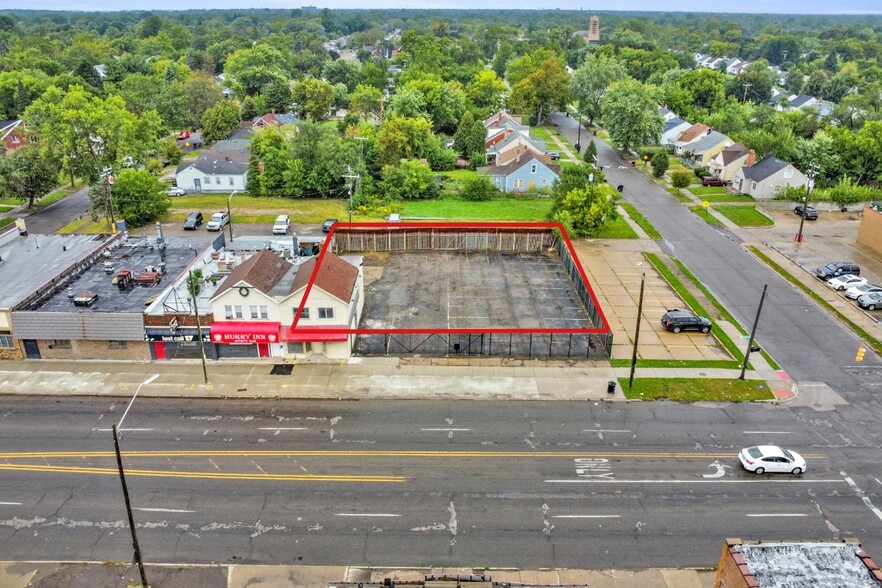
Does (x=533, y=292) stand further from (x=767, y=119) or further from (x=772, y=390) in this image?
(x=767, y=119)

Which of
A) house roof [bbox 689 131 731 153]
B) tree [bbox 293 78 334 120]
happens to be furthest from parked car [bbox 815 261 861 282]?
tree [bbox 293 78 334 120]

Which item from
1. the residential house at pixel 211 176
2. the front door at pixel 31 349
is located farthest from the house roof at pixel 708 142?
the front door at pixel 31 349

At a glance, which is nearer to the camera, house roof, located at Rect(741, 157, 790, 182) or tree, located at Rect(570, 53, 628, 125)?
house roof, located at Rect(741, 157, 790, 182)

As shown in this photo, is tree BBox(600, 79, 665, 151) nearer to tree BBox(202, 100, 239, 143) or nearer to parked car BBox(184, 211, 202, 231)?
tree BBox(202, 100, 239, 143)

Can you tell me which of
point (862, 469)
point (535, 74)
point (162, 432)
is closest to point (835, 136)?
point (535, 74)

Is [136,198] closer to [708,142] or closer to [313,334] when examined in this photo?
[313,334]

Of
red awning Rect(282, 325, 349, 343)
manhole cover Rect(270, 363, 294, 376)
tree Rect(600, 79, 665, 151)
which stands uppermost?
tree Rect(600, 79, 665, 151)
